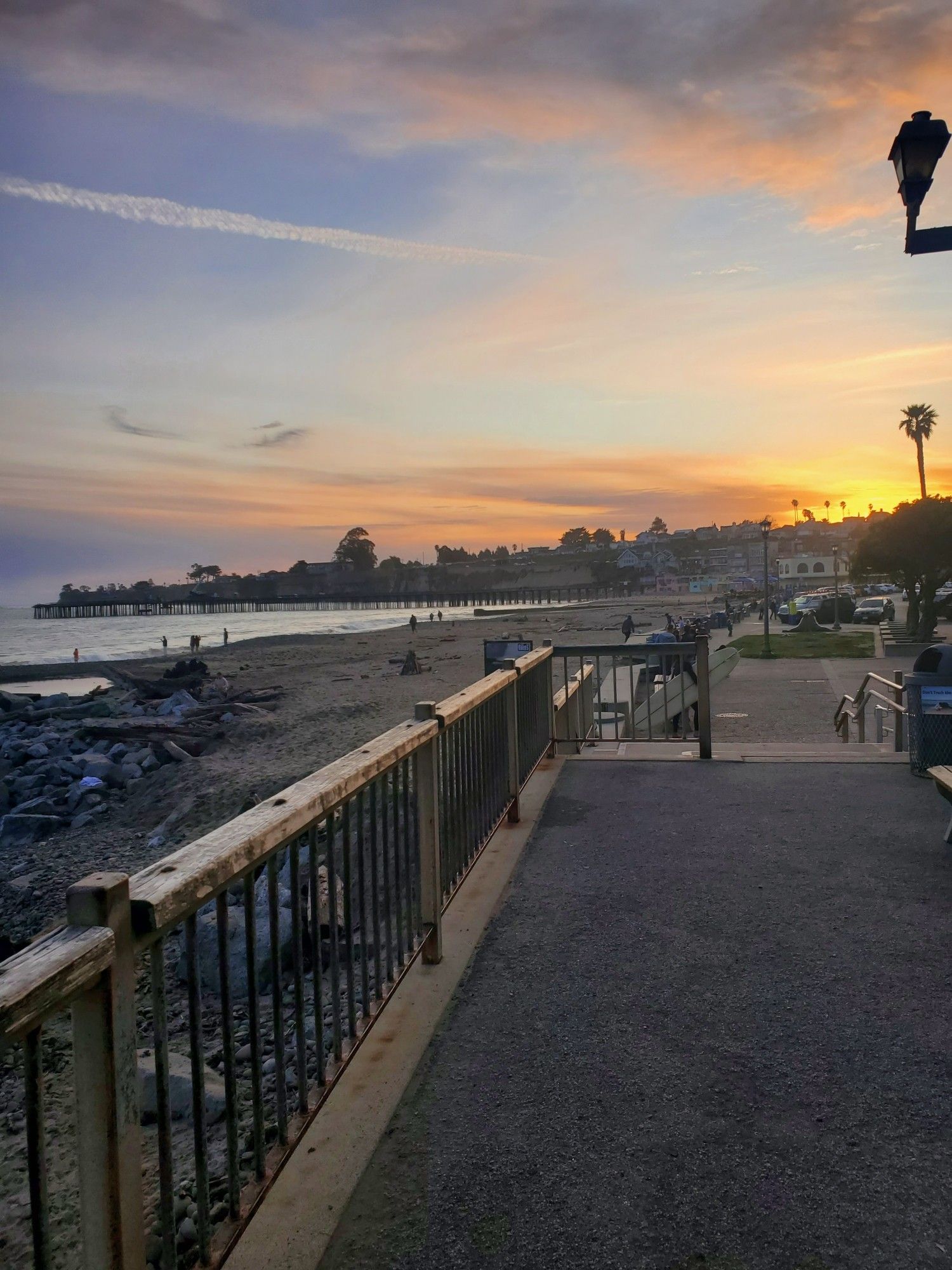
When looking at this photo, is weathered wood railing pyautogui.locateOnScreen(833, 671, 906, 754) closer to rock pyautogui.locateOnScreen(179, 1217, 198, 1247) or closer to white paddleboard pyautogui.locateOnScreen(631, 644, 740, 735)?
white paddleboard pyautogui.locateOnScreen(631, 644, 740, 735)

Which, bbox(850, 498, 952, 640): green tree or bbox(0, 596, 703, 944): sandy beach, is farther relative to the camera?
bbox(850, 498, 952, 640): green tree

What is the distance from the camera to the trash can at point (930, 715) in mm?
7406

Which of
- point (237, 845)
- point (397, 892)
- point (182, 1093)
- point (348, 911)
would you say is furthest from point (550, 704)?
point (237, 845)

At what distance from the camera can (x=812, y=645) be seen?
37.2 m

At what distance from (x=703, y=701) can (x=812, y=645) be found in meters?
30.9

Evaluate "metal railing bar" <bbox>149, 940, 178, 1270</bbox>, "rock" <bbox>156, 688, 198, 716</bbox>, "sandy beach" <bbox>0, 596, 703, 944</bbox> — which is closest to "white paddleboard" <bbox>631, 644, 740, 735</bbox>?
"sandy beach" <bbox>0, 596, 703, 944</bbox>

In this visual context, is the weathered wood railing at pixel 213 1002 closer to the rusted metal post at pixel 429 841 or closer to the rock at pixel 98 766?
the rusted metal post at pixel 429 841

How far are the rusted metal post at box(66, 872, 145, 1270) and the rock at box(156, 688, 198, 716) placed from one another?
2453 cm

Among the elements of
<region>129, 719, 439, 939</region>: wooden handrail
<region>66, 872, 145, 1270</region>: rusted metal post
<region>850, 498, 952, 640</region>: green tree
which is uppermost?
<region>850, 498, 952, 640</region>: green tree

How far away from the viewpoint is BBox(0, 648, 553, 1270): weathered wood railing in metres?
1.61

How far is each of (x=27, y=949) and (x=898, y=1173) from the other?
2460 mm

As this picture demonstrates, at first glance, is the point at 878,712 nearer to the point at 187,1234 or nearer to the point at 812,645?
the point at 187,1234

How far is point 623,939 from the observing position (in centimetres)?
436

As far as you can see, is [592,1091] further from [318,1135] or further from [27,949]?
[27,949]
